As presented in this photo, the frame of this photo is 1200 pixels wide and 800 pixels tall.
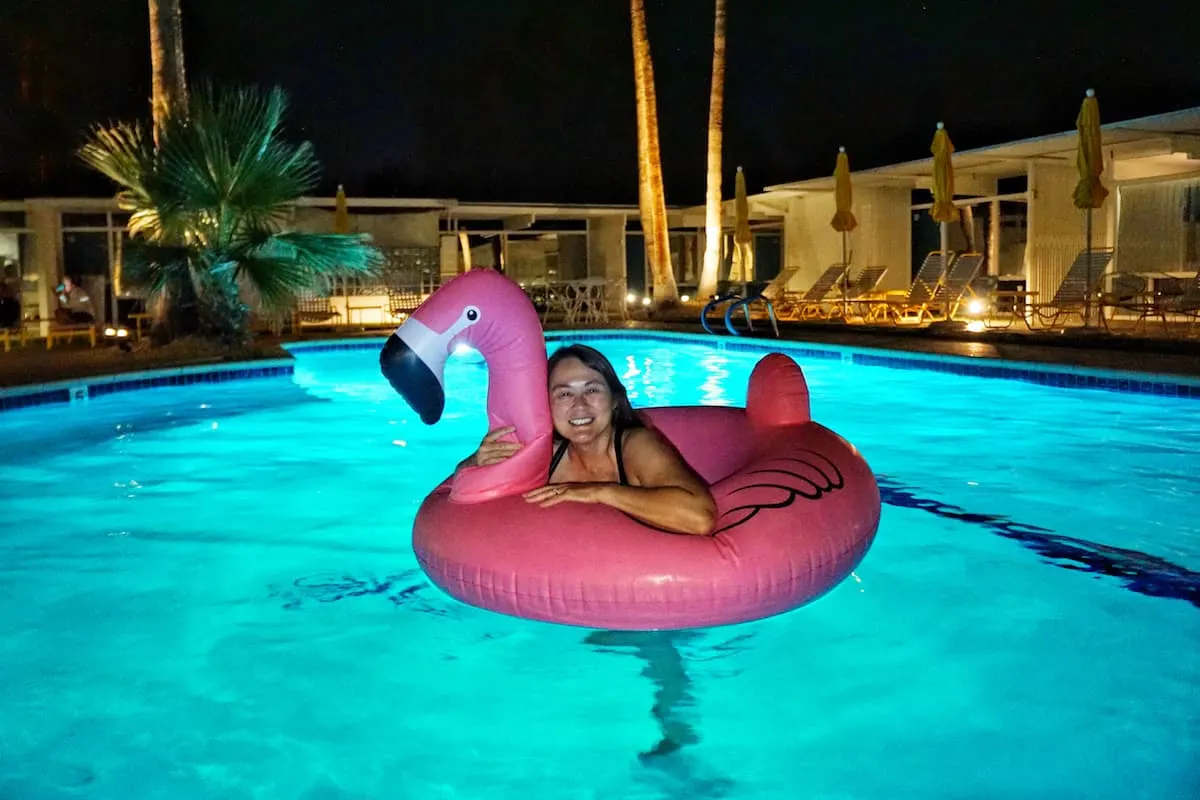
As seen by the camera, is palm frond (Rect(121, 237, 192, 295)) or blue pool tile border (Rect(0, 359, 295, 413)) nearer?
blue pool tile border (Rect(0, 359, 295, 413))

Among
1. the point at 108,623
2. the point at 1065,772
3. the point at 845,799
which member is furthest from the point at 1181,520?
the point at 108,623

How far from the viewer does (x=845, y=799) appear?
9.27 feet

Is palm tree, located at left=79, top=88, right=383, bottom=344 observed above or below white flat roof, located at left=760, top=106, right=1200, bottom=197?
below

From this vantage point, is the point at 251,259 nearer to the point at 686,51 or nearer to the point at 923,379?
the point at 923,379

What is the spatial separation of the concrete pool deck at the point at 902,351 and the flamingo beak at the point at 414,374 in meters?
6.84

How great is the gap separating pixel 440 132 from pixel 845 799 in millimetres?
25874

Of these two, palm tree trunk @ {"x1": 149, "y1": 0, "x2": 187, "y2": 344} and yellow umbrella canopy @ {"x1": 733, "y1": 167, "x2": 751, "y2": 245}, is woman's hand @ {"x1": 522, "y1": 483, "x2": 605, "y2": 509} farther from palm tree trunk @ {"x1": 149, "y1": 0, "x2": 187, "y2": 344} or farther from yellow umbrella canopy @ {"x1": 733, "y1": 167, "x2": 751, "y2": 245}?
yellow umbrella canopy @ {"x1": 733, "y1": 167, "x2": 751, "y2": 245}

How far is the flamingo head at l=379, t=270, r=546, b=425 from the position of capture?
3.37m

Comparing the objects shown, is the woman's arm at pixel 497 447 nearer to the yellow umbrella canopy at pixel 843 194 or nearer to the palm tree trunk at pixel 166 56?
the palm tree trunk at pixel 166 56

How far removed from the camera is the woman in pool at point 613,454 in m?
3.38

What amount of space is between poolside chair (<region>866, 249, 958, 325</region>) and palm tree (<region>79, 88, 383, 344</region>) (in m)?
7.03

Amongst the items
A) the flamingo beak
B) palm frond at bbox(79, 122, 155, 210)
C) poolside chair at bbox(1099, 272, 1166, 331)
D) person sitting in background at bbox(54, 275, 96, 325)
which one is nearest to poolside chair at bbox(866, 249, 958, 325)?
poolside chair at bbox(1099, 272, 1166, 331)

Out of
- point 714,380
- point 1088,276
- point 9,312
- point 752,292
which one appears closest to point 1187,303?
point 1088,276

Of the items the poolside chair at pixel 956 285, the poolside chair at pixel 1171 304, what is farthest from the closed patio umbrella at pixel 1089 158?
the poolside chair at pixel 956 285
